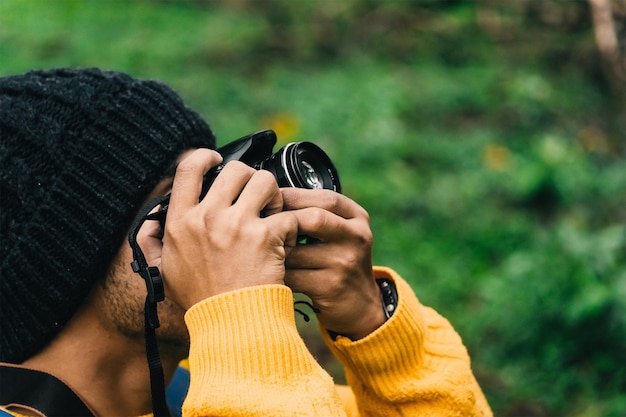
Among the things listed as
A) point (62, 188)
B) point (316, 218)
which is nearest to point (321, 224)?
point (316, 218)

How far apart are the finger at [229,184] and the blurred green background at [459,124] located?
2031 millimetres

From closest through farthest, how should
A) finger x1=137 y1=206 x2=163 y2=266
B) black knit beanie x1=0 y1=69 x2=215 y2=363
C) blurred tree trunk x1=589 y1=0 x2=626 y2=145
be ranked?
finger x1=137 y1=206 x2=163 y2=266 < black knit beanie x1=0 y1=69 x2=215 y2=363 < blurred tree trunk x1=589 y1=0 x2=626 y2=145

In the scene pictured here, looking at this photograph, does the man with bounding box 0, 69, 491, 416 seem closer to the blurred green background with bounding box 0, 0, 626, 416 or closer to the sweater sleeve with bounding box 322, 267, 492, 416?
the sweater sleeve with bounding box 322, 267, 492, 416

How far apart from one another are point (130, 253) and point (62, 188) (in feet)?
0.69

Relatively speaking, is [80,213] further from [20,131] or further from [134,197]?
[20,131]

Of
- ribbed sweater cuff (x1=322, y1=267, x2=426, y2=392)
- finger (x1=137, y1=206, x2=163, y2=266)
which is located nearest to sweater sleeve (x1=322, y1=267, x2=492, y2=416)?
ribbed sweater cuff (x1=322, y1=267, x2=426, y2=392)

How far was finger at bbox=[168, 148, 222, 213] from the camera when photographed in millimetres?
1521

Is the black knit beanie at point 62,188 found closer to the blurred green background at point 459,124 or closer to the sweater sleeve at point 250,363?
the sweater sleeve at point 250,363

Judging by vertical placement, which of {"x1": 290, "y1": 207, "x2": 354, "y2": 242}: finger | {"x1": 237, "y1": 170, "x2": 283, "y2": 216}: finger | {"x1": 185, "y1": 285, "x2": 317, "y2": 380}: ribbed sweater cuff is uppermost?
{"x1": 237, "y1": 170, "x2": 283, "y2": 216}: finger

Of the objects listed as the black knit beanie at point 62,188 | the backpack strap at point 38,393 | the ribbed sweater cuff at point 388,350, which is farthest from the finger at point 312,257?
the backpack strap at point 38,393

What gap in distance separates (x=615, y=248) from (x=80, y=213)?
251cm

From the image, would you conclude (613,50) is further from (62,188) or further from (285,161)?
(62,188)

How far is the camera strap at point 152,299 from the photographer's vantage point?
4.93 ft

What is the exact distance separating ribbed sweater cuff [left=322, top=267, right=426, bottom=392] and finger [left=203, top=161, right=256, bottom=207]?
47 cm
